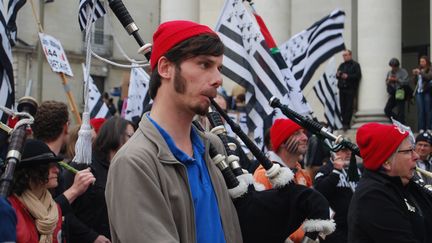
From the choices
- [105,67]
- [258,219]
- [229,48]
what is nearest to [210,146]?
[258,219]

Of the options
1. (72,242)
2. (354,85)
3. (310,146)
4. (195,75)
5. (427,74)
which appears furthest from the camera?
(354,85)

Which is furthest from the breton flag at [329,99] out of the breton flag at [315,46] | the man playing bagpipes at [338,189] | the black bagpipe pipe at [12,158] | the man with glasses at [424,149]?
the black bagpipe pipe at [12,158]

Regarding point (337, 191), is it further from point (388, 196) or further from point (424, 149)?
point (388, 196)

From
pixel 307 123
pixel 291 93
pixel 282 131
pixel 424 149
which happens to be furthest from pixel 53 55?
pixel 307 123

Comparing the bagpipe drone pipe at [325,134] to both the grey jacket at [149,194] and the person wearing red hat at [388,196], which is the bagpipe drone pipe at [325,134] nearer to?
the person wearing red hat at [388,196]

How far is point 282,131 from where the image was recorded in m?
6.45

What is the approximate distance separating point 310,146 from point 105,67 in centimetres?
2653

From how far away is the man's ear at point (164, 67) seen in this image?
9.76 ft

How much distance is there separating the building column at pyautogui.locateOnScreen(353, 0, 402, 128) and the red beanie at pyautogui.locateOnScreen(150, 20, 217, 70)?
52.2 ft

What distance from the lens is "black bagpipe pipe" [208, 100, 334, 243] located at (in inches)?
133

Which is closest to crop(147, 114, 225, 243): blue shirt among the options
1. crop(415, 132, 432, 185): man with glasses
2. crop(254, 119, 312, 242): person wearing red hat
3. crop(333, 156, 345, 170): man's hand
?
crop(254, 119, 312, 242): person wearing red hat

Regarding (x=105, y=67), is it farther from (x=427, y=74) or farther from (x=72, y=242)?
(x=72, y=242)

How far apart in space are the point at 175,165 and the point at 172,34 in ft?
1.75

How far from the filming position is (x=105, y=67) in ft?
117
